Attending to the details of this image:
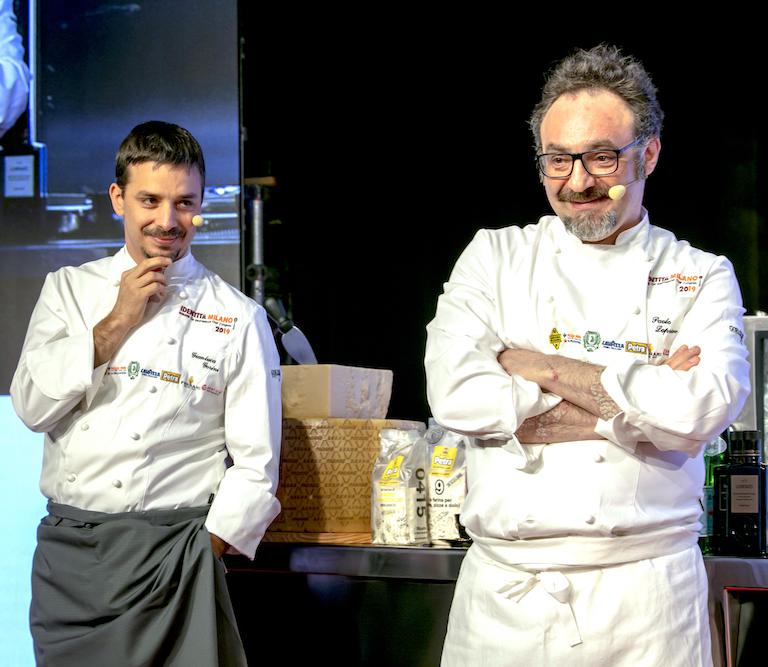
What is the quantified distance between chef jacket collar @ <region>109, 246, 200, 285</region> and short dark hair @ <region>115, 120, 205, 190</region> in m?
0.16

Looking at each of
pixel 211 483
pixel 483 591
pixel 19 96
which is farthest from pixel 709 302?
pixel 19 96

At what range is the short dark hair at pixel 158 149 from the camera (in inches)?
86.3

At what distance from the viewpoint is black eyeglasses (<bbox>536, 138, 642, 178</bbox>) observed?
1.87 meters

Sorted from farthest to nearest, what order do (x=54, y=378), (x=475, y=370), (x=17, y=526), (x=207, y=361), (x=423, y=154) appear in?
(x=423, y=154) → (x=17, y=526) → (x=207, y=361) → (x=54, y=378) → (x=475, y=370)

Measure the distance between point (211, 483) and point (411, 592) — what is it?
490 mm

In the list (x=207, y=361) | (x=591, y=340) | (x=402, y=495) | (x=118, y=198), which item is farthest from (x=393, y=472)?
(x=118, y=198)

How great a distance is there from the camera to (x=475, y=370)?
180cm

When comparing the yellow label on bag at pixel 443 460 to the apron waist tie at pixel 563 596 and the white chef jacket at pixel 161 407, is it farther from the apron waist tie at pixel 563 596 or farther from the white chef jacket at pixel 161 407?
the apron waist tie at pixel 563 596

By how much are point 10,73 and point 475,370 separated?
2.40m

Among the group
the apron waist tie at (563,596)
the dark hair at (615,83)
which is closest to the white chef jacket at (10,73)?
the dark hair at (615,83)

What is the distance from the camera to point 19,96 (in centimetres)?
354

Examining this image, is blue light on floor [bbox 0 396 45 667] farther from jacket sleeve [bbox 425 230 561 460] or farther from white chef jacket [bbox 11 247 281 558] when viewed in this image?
jacket sleeve [bbox 425 230 561 460]

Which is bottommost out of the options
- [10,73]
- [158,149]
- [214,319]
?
[214,319]

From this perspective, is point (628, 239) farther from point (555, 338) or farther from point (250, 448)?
point (250, 448)
